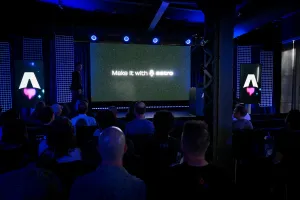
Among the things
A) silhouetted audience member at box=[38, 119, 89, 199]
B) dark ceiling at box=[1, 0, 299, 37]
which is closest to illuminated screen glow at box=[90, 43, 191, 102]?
dark ceiling at box=[1, 0, 299, 37]

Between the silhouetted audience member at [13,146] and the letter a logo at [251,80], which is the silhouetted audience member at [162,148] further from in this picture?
the letter a logo at [251,80]

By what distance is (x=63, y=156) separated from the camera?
2.17m

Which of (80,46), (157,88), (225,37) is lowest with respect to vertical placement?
(157,88)

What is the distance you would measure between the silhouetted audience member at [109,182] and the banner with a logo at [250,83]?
23.9 ft

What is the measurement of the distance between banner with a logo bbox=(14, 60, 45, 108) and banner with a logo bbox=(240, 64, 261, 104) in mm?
6052

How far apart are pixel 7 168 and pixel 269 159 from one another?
322cm

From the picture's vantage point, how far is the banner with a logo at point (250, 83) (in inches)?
323

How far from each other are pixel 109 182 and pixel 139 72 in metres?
7.88

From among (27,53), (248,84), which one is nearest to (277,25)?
(248,84)

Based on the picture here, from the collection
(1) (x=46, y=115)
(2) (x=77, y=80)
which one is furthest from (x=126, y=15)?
(1) (x=46, y=115)

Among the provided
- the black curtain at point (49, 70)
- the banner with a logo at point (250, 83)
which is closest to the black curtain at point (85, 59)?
the black curtain at point (49, 70)

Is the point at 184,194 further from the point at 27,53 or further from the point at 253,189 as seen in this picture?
the point at 27,53

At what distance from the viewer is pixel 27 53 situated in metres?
7.70

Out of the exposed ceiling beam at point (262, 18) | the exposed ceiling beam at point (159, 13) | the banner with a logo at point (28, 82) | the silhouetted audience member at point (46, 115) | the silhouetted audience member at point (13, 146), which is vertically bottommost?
the silhouetted audience member at point (13, 146)
